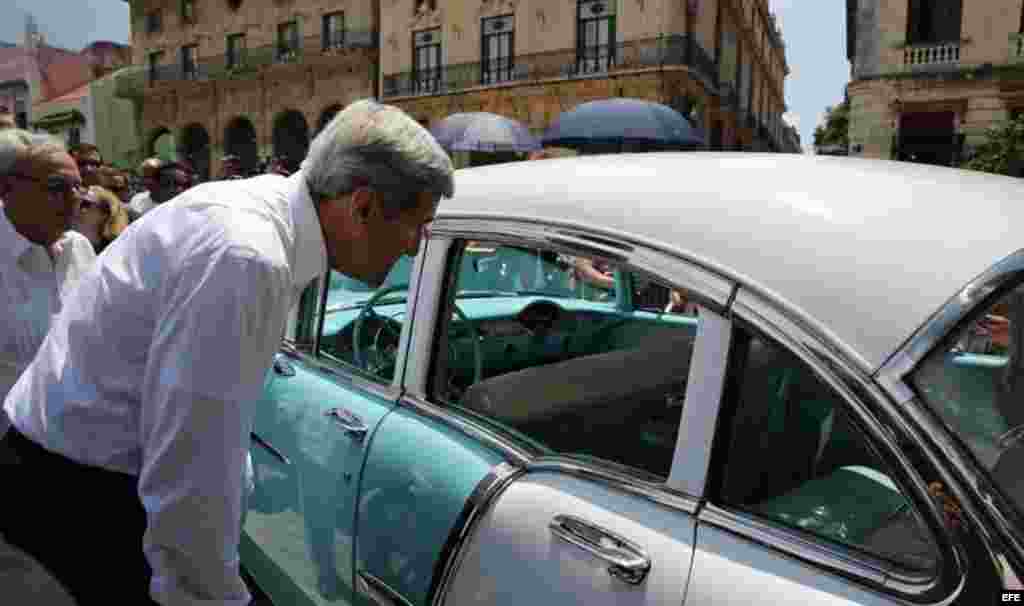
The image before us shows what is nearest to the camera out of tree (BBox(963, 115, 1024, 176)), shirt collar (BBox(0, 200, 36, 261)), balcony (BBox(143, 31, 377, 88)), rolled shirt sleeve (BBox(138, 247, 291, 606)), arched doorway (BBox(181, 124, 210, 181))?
rolled shirt sleeve (BBox(138, 247, 291, 606))

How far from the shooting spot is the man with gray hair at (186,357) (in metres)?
1.09

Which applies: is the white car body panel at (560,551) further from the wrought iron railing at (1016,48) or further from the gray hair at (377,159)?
the wrought iron railing at (1016,48)

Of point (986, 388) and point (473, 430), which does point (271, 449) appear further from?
point (986, 388)

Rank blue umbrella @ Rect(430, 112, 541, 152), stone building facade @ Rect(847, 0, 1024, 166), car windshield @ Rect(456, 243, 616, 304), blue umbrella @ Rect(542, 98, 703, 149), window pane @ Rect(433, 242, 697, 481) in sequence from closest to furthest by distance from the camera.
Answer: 1. window pane @ Rect(433, 242, 697, 481)
2. car windshield @ Rect(456, 243, 616, 304)
3. blue umbrella @ Rect(542, 98, 703, 149)
4. blue umbrella @ Rect(430, 112, 541, 152)
5. stone building facade @ Rect(847, 0, 1024, 166)

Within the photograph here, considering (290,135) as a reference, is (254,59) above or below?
above

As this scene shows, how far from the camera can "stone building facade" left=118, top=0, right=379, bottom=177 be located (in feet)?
103

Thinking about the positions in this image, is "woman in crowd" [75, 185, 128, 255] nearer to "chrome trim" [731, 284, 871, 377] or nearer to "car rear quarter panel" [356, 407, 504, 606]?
"car rear quarter panel" [356, 407, 504, 606]

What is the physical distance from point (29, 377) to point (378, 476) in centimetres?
77

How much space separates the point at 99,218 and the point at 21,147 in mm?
3210

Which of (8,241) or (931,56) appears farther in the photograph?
(931,56)

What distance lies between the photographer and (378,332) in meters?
2.47

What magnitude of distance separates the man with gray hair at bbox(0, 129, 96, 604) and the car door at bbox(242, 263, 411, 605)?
74cm

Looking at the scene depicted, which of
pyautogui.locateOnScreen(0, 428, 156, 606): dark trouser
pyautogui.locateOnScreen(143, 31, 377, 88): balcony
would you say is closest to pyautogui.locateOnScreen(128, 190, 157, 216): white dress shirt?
pyautogui.locateOnScreen(0, 428, 156, 606): dark trouser

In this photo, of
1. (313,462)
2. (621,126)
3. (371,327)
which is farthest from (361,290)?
(621,126)
